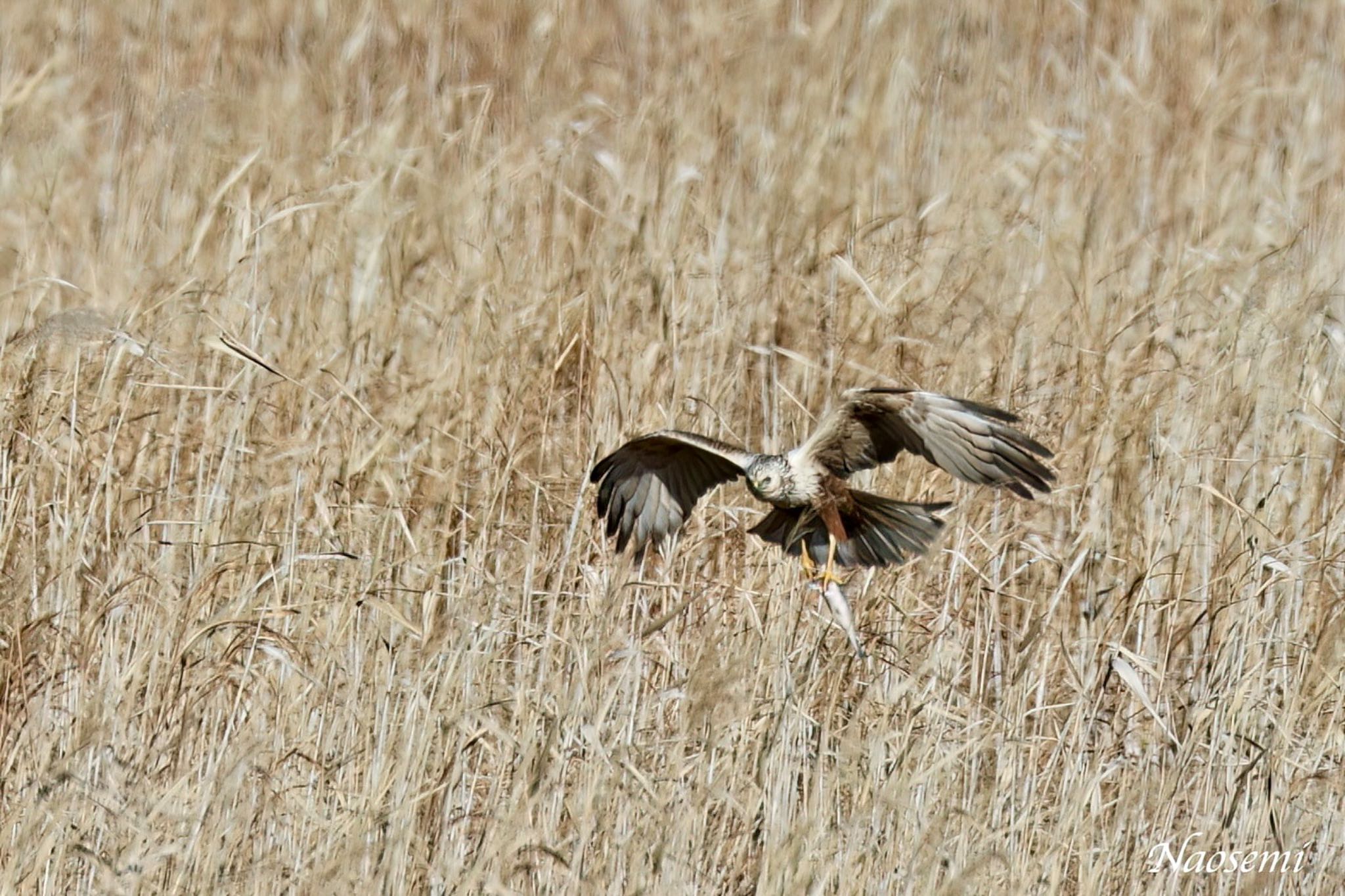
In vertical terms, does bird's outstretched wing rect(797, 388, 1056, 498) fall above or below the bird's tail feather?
above

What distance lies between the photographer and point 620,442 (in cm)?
342

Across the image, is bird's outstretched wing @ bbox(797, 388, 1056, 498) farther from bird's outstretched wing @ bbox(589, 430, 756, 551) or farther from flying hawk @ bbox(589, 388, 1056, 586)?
bird's outstretched wing @ bbox(589, 430, 756, 551)

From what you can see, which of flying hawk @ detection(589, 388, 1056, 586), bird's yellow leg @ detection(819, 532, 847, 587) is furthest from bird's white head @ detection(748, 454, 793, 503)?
bird's yellow leg @ detection(819, 532, 847, 587)

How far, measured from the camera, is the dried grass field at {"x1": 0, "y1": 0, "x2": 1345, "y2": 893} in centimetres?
254

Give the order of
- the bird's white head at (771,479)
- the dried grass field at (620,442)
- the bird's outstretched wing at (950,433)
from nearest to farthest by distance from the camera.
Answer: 1. the dried grass field at (620,442)
2. the bird's outstretched wing at (950,433)
3. the bird's white head at (771,479)

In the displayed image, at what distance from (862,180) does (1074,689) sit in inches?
66.1

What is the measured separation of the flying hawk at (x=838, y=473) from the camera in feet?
9.24

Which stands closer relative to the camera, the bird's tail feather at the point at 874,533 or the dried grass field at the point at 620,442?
the dried grass field at the point at 620,442

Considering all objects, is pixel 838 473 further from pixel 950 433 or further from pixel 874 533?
pixel 950 433

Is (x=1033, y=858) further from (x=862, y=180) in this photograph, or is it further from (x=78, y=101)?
(x=78, y=101)

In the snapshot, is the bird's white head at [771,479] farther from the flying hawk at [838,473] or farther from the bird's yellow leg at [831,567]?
the bird's yellow leg at [831,567]

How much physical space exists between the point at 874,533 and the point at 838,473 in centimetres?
13

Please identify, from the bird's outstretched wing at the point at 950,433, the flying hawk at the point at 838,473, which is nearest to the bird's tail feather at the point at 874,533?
the flying hawk at the point at 838,473

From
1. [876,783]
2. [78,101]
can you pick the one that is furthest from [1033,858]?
[78,101]
